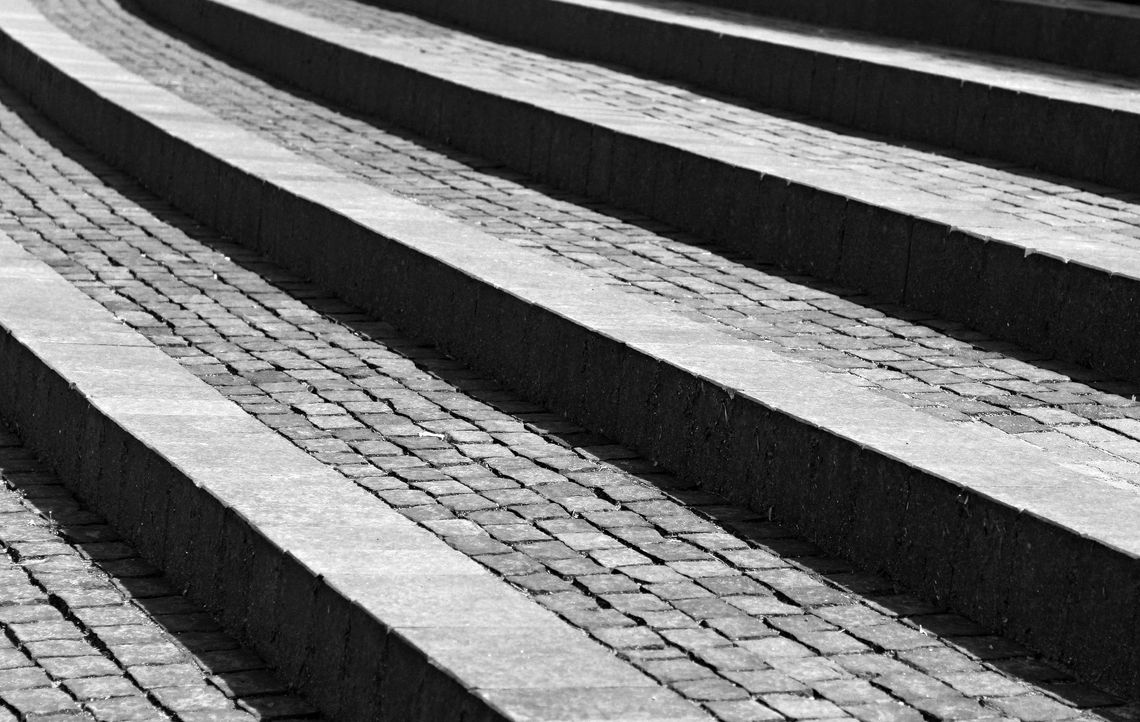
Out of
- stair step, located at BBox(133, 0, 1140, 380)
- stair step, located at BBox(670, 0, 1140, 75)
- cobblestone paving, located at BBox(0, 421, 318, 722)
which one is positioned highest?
stair step, located at BBox(670, 0, 1140, 75)

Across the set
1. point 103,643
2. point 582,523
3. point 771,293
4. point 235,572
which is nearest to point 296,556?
point 235,572

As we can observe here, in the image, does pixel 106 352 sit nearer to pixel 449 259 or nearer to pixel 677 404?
pixel 449 259

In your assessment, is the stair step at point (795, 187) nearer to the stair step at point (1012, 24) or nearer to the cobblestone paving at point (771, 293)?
the cobblestone paving at point (771, 293)

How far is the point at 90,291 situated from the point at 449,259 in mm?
1473

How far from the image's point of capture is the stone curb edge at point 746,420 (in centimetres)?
436

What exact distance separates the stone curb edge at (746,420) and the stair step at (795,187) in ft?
3.68

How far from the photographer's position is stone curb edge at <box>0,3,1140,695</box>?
436cm

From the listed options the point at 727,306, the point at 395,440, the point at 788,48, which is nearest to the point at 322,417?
the point at 395,440

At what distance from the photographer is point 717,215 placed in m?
8.12

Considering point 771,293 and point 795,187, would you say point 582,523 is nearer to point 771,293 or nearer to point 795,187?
point 771,293

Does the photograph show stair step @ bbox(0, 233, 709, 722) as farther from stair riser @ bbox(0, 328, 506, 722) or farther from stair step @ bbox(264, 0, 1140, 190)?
stair step @ bbox(264, 0, 1140, 190)

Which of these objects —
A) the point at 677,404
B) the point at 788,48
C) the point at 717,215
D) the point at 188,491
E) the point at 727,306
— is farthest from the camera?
the point at 788,48

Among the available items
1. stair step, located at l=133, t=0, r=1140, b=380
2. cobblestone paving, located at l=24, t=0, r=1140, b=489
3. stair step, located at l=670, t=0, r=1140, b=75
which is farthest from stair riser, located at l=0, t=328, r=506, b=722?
stair step, located at l=670, t=0, r=1140, b=75

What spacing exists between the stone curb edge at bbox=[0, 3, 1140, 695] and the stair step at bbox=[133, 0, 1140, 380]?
1122 millimetres
